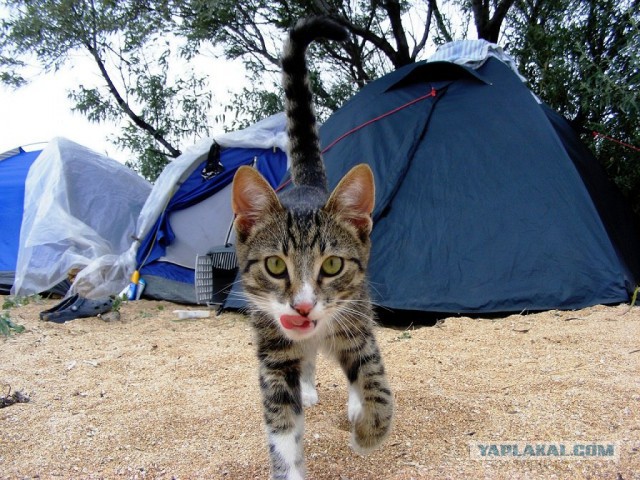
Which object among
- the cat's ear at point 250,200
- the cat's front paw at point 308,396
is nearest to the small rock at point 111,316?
the cat's front paw at point 308,396

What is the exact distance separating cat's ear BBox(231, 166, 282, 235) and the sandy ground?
92 cm

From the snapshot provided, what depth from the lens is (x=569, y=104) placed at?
6.20 m

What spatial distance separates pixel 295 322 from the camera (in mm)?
1794

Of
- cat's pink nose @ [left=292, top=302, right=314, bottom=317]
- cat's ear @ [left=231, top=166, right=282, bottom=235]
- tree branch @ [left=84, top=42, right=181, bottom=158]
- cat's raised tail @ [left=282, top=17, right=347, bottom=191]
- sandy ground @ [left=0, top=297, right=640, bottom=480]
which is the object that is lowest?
sandy ground @ [left=0, top=297, right=640, bottom=480]

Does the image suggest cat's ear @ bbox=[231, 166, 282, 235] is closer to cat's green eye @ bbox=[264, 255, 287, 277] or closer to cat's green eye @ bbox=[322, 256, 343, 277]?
cat's green eye @ bbox=[264, 255, 287, 277]

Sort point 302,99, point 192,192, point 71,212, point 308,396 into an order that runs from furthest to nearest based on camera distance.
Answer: point 71,212 → point 192,192 → point 302,99 → point 308,396

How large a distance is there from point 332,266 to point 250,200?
1.46 feet

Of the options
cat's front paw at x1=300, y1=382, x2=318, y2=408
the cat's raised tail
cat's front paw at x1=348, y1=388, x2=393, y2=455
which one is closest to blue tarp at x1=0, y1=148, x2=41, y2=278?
the cat's raised tail

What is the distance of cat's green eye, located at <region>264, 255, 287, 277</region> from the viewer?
6.42ft

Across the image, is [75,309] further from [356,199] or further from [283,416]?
[356,199]

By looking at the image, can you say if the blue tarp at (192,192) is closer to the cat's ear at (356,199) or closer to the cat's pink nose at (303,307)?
the cat's ear at (356,199)

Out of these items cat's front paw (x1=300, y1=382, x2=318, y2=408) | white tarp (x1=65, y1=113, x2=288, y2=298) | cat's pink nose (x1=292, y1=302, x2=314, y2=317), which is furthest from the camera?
white tarp (x1=65, y1=113, x2=288, y2=298)

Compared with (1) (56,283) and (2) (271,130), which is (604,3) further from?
(1) (56,283)

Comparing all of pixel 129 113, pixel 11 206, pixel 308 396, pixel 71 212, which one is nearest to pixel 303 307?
pixel 308 396
